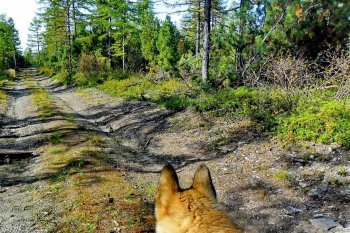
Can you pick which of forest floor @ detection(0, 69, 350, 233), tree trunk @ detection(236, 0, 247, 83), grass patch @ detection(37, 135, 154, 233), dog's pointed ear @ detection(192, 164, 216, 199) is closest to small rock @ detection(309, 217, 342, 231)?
forest floor @ detection(0, 69, 350, 233)

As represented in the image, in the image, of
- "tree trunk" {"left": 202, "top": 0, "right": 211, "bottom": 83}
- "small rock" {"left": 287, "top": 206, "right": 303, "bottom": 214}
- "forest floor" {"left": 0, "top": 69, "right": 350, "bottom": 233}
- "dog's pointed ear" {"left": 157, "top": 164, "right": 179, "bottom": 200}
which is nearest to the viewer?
"dog's pointed ear" {"left": 157, "top": 164, "right": 179, "bottom": 200}

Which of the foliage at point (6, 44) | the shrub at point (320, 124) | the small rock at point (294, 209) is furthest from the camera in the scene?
the foliage at point (6, 44)

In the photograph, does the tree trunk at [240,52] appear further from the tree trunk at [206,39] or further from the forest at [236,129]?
the tree trunk at [206,39]

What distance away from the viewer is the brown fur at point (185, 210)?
194cm

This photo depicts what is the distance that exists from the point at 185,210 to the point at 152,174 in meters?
7.01

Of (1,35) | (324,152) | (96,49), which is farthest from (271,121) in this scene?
(1,35)

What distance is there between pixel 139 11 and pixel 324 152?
84.4 feet

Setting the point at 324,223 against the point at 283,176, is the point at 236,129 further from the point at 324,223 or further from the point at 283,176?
the point at 324,223

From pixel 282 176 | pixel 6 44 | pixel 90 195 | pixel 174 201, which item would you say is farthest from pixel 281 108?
pixel 6 44

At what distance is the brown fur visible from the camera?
1944 millimetres

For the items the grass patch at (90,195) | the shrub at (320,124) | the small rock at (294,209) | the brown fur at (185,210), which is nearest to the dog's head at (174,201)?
the brown fur at (185,210)

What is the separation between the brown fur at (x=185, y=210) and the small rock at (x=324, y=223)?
14.8ft

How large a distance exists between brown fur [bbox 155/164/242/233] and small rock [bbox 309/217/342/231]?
178 inches

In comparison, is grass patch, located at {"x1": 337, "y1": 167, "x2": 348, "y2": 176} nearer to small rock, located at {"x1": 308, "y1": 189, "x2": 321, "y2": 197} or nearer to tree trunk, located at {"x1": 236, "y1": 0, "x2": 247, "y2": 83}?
small rock, located at {"x1": 308, "y1": 189, "x2": 321, "y2": 197}
